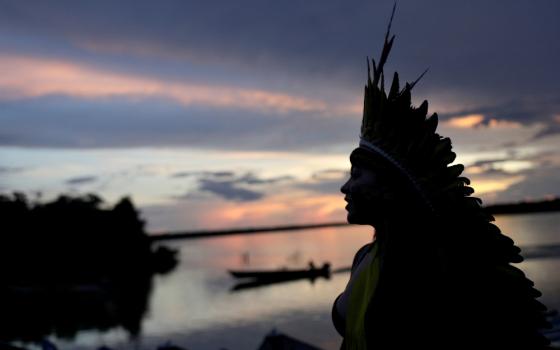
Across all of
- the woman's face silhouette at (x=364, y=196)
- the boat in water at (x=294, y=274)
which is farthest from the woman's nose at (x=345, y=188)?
the boat in water at (x=294, y=274)

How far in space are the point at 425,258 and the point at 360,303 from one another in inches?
14.3

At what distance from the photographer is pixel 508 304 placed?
2854mm

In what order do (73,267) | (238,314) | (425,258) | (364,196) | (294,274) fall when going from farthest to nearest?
(73,267), (294,274), (238,314), (364,196), (425,258)

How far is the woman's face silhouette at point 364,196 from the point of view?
290cm

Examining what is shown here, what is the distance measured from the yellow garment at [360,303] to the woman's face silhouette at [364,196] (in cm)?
17

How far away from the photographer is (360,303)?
289 cm

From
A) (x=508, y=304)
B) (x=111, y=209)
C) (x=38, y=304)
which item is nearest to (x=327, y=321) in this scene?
(x=38, y=304)

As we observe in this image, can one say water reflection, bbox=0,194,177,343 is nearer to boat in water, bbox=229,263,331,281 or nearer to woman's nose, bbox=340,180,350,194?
boat in water, bbox=229,263,331,281

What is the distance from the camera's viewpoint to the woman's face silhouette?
114 inches

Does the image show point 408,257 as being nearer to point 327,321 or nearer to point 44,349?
point 44,349

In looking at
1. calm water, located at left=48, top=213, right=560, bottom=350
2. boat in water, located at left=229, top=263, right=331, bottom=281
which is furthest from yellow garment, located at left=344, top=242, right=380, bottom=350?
boat in water, located at left=229, top=263, right=331, bottom=281

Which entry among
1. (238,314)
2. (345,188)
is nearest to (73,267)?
(238,314)

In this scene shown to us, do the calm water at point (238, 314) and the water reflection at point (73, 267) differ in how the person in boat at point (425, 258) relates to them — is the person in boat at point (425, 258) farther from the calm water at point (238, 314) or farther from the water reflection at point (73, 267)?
the water reflection at point (73, 267)

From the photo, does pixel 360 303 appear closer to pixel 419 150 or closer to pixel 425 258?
pixel 425 258
